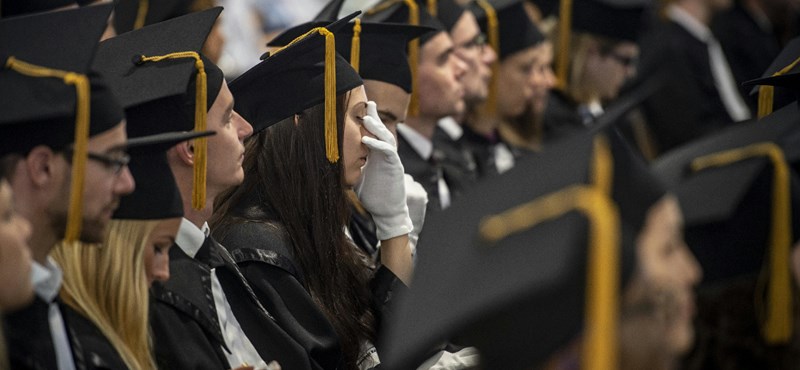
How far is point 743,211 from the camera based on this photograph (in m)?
2.14

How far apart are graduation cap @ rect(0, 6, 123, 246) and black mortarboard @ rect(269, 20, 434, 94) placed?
1458 millimetres

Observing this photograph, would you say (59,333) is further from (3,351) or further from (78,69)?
(78,69)

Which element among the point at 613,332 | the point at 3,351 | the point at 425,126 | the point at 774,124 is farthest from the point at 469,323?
the point at 425,126

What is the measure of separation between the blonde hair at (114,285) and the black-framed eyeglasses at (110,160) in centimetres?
22

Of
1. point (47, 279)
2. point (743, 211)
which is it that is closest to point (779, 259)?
point (743, 211)

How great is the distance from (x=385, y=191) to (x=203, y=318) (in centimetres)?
96

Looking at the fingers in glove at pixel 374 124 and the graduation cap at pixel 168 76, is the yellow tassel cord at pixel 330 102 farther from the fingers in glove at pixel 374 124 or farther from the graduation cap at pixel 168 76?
the graduation cap at pixel 168 76

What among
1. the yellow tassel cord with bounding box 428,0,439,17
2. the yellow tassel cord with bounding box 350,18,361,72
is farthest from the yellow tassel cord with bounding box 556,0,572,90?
the yellow tassel cord with bounding box 350,18,361,72

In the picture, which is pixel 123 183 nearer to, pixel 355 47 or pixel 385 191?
pixel 385 191

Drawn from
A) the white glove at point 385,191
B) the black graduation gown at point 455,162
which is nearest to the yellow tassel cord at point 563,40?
the black graduation gown at point 455,162

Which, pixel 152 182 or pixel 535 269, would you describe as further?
pixel 152 182

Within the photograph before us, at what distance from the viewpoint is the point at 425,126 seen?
4.86m

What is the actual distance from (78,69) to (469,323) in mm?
1006

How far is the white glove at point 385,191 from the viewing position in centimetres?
360
